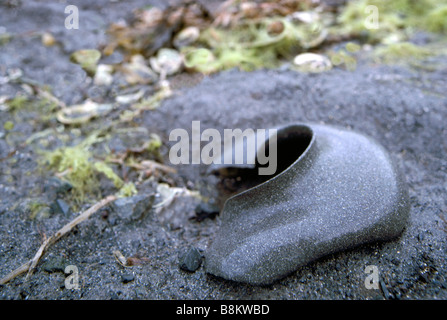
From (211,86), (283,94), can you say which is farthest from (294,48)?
(211,86)

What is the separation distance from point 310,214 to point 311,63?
208 centimetres

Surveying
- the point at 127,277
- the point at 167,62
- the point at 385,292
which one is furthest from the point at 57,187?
the point at 385,292

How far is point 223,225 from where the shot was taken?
65.7 inches

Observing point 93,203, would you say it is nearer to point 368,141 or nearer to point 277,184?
point 277,184

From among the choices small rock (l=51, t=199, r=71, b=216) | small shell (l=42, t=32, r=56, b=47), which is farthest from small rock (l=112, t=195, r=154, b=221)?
small shell (l=42, t=32, r=56, b=47)

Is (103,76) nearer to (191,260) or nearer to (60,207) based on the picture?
(60,207)

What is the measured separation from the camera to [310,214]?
1464 mm

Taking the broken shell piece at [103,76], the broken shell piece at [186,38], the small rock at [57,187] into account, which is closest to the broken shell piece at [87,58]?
the broken shell piece at [103,76]

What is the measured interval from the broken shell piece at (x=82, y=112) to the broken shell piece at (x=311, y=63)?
6.15ft

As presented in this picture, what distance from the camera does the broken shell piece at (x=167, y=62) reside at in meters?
3.24

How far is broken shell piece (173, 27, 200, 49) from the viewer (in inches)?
138

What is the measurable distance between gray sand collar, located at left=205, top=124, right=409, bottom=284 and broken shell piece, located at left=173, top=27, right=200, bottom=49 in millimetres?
2374
